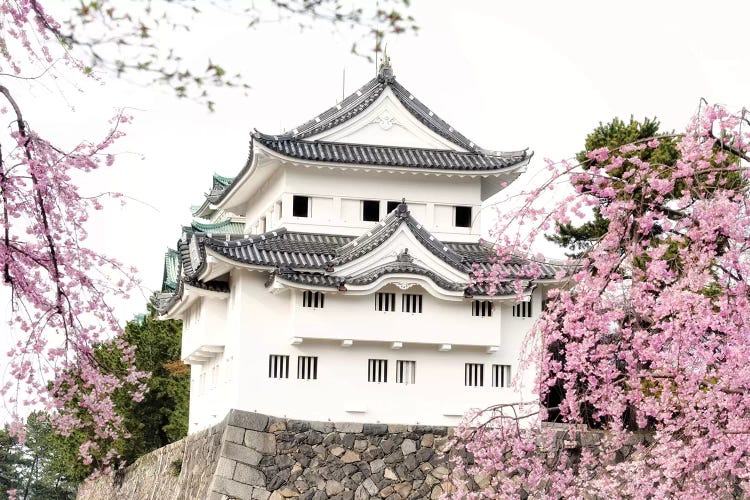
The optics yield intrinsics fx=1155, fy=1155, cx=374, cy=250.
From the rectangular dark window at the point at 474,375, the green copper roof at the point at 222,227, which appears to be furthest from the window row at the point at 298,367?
the green copper roof at the point at 222,227

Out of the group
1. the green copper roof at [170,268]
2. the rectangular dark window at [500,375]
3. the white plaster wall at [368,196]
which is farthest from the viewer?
the green copper roof at [170,268]

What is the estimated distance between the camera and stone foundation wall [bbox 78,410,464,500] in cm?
2061

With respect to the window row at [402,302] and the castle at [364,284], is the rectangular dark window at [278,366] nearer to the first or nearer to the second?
the castle at [364,284]

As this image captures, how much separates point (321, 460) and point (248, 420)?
151 centimetres

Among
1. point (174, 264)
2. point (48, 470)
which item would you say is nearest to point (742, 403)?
point (174, 264)

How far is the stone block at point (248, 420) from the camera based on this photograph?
20.7 metres

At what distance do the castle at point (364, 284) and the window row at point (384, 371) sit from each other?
0.02 metres

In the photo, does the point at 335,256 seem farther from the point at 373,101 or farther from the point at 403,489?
the point at 403,489

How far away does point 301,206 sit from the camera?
23172 millimetres

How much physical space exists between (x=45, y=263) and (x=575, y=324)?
6550mm

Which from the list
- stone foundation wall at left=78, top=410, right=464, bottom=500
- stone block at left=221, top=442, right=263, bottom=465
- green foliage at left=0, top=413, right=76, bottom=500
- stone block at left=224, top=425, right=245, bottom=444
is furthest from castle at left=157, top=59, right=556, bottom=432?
green foliage at left=0, top=413, right=76, bottom=500

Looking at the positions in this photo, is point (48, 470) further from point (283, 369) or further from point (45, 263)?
point (45, 263)

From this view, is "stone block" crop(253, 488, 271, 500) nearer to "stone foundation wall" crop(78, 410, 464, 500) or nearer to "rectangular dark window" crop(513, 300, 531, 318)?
"stone foundation wall" crop(78, 410, 464, 500)

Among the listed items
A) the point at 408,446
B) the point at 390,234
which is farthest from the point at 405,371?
the point at 390,234
